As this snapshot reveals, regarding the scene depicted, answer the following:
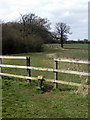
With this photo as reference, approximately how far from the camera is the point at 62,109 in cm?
577

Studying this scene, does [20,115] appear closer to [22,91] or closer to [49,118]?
[49,118]

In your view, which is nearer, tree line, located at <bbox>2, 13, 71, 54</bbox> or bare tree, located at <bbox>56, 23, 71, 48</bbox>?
tree line, located at <bbox>2, 13, 71, 54</bbox>

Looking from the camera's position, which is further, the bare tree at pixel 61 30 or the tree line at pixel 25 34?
the bare tree at pixel 61 30

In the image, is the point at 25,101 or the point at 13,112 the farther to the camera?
the point at 25,101

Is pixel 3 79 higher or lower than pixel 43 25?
lower

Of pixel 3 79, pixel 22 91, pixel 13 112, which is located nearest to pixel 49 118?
pixel 13 112

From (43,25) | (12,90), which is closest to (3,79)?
(12,90)

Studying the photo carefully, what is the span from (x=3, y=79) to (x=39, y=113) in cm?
568

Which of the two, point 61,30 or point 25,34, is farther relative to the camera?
point 61,30

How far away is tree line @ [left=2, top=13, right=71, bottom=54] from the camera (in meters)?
48.7

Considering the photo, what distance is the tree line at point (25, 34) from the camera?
48719 millimetres

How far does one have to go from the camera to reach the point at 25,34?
199 feet

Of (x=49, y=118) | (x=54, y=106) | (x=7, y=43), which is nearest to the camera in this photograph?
(x=49, y=118)

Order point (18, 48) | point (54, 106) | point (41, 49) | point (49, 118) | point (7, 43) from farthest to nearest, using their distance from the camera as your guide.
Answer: point (41, 49)
point (18, 48)
point (7, 43)
point (54, 106)
point (49, 118)
